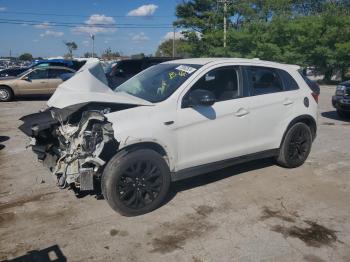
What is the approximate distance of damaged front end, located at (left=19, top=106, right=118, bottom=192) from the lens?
13.2ft

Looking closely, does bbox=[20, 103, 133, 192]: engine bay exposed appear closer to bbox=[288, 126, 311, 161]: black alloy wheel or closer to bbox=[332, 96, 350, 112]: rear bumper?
bbox=[288, 126, 311, 161]: black alloy wheel

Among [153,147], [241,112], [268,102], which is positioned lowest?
[153,147]

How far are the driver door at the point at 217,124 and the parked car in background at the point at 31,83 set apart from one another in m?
11.5

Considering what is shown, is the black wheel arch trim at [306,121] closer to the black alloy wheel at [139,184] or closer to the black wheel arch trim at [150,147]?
the black wheel arch trim at [150,147]

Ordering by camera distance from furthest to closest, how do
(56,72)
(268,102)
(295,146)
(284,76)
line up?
(56,72)
(295,146)
(284,76)
(268,102)

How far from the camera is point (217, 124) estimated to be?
483 cm

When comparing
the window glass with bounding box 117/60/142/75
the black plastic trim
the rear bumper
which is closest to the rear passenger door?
the black plastic trim

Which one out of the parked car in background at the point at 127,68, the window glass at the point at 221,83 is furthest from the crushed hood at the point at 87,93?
the parked car in background at the point at 127,68

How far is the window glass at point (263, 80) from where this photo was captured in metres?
5.33

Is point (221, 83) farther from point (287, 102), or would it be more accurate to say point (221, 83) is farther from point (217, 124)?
point (287, 102)

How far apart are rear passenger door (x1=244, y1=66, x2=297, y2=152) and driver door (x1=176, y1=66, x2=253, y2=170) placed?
15cm

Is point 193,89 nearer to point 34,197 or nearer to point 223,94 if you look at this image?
point 223,94

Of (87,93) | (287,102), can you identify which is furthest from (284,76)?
(87,93)

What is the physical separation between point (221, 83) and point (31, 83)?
40.1ft
